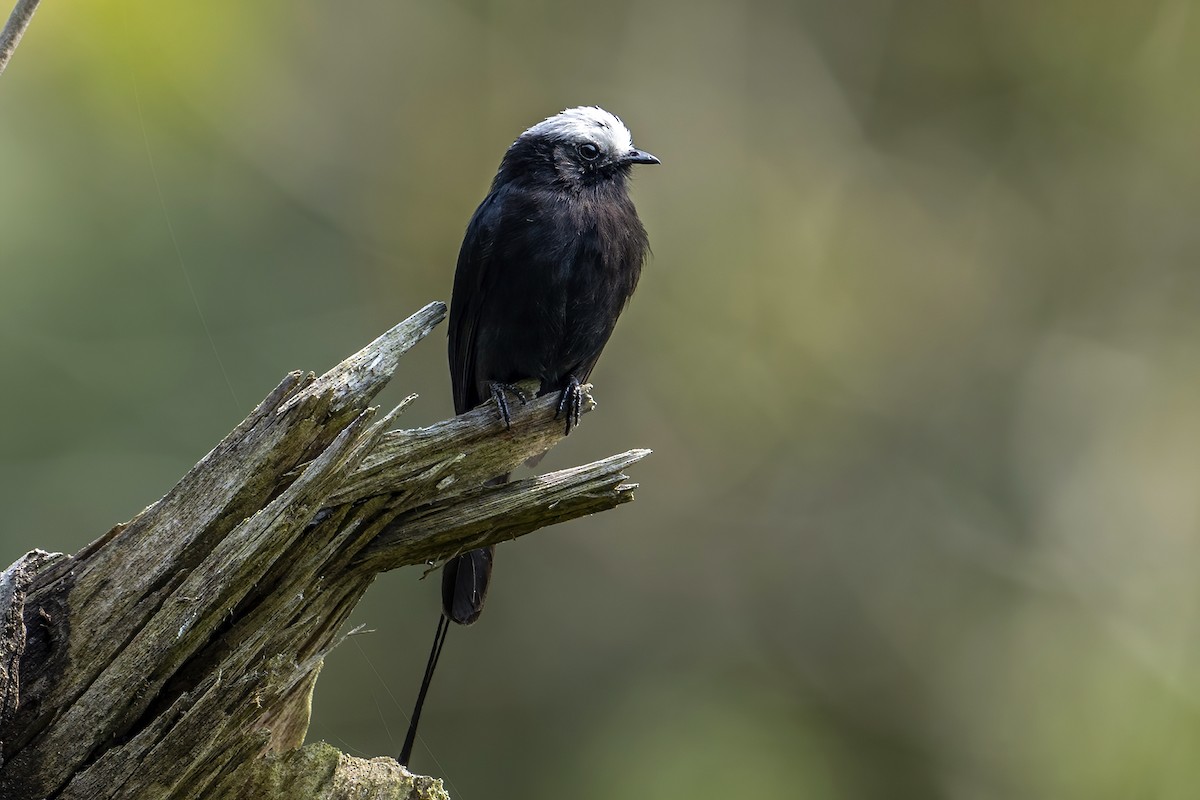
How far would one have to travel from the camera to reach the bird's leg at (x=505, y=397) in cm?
359

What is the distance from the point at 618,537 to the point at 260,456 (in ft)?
19.1

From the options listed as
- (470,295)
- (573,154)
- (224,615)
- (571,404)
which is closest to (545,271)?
(470,295)

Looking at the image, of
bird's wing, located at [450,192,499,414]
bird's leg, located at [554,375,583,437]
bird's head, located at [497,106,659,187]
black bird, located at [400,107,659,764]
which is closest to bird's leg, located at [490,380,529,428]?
black bird, located at [400,107,659,764]

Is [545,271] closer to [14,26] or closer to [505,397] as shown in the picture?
[505,397]

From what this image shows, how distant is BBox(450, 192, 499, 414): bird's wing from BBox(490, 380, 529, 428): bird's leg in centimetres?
44

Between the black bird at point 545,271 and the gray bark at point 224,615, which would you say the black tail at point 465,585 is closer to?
the black bird at point 545,271

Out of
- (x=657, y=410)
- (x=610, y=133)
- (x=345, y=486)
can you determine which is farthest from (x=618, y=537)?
(x=345, y=486)

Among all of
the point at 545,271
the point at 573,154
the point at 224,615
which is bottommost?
the point at 224,615

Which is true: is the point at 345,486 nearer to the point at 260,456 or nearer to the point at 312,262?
the point at 260,456

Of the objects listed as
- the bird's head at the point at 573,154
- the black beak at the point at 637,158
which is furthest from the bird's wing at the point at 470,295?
the black beak at the point at 637,158

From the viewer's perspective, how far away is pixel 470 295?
15.3 feet

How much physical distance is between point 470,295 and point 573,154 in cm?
71

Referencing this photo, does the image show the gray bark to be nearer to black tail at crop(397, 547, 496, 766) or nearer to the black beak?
black tail at crop(397, 547, 496, 766)

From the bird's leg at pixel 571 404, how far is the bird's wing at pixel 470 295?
2.20ft
